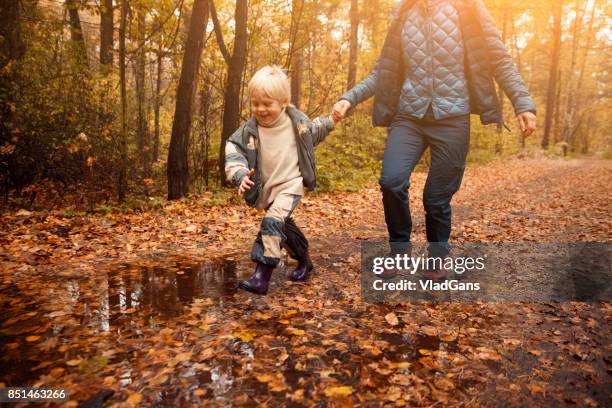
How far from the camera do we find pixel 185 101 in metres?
7.61

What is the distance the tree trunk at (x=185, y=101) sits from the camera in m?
7.47

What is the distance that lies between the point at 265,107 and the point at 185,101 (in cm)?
500

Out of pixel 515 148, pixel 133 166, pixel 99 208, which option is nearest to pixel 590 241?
pixel 99 208

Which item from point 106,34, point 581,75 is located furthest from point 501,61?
point 581,75

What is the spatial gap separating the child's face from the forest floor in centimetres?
145

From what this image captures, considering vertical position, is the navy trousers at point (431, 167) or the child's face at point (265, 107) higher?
the child's face at point (265, 107)

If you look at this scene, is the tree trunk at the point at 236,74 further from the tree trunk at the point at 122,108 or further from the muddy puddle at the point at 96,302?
the muddy puddle at the point at 96,302

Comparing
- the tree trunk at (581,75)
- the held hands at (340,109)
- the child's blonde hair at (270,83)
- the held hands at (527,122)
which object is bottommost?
the held hands at (527,122)

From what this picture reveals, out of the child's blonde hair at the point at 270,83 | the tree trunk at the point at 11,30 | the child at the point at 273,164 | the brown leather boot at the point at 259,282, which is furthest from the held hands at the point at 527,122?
the tree trunk at the point at 11,30

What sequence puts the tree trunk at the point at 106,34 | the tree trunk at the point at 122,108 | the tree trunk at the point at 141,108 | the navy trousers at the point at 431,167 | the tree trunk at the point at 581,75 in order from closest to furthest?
the navy trousers at the point at 431,167
the tree trunk at the point at 122,108
the tree trunk at the point at 141,108
the tree trunk at the point at 106,34
the tree trunk at the point at 581,75

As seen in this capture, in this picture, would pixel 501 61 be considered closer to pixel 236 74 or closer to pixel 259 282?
pixel 259 282

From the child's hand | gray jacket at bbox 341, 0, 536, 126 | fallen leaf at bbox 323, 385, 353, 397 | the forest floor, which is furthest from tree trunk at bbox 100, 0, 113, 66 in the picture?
fallen leaf at bbox 323, 385, 353, 397

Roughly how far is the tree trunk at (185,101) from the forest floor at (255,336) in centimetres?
267

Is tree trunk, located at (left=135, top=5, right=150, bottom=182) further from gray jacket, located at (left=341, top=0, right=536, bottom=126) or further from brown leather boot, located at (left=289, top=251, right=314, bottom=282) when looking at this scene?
gray jacket, located at (left=341, top=0, right=536, bottom=126)
